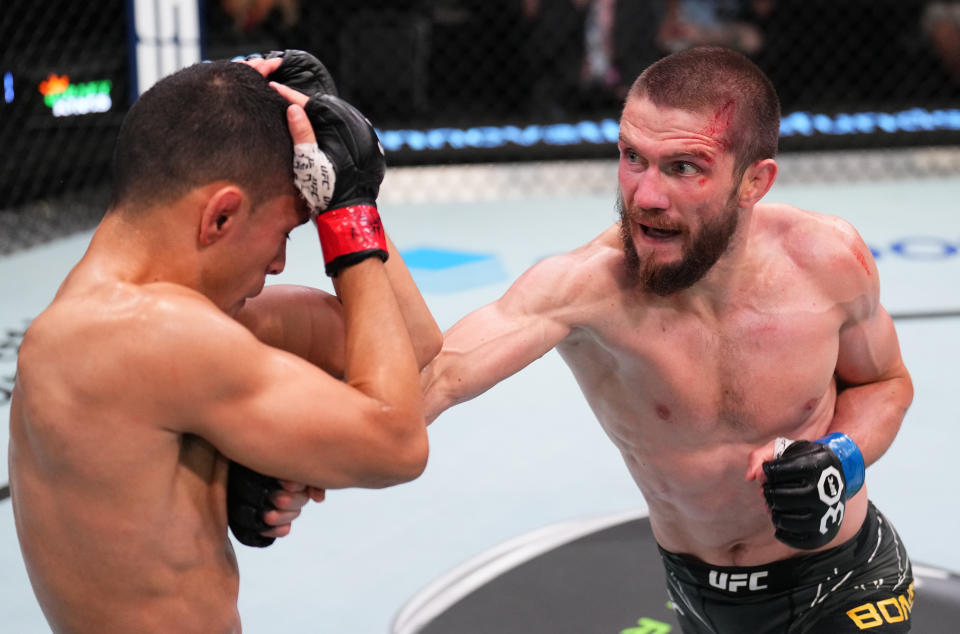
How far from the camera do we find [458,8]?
738 centimetres

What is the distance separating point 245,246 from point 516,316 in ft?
1.89

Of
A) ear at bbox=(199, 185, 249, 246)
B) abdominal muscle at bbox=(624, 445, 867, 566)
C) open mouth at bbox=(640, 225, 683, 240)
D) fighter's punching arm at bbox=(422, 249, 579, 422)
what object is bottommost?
abdominal muscle at bbox=(624, 445, 867, 566)

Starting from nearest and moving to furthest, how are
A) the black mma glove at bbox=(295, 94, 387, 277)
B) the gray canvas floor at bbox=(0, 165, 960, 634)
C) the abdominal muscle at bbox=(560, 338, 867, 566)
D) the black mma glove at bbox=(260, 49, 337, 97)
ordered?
1. the black mma glove at bbox=(295, 94, 387, 277)
2. the black mma glove at bbox=(260, 49, 337, 97)
3. the abdominal muscle at bbox=(560, 338, 867, 566)
4. the gray canvas floor at bbox=(0, 165, 960, 634)

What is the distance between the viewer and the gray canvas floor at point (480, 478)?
2.74 m

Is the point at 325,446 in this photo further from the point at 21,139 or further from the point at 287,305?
the point at 21,139

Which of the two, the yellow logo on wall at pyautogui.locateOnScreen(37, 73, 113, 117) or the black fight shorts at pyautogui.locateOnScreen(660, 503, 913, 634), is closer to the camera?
the black fight shorts at pyautogui.locateOnScreen(660, 503, 913, 634)

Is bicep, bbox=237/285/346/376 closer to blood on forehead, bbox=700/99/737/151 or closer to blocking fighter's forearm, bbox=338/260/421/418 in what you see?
blocking fighter's forearm, bbox=338/260/421/418

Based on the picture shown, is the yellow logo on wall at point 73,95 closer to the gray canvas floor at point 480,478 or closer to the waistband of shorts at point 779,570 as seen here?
the gray canvas floor at point 480,478

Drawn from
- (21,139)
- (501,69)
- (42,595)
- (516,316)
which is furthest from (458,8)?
(42,595)

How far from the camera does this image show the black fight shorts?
1.95 metres

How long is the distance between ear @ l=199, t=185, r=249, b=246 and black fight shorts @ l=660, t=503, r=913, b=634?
111 centimetres

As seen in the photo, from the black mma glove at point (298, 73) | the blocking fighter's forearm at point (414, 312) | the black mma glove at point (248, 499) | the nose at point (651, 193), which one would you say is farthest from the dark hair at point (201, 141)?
the nose at point (651, 193)

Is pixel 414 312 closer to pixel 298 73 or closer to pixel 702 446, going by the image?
pixel 298 73

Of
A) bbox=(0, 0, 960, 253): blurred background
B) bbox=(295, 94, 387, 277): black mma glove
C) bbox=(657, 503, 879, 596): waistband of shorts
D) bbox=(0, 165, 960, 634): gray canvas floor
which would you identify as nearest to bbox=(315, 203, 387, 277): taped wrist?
bbox=(295, 94, 387, 277): black mma glove
